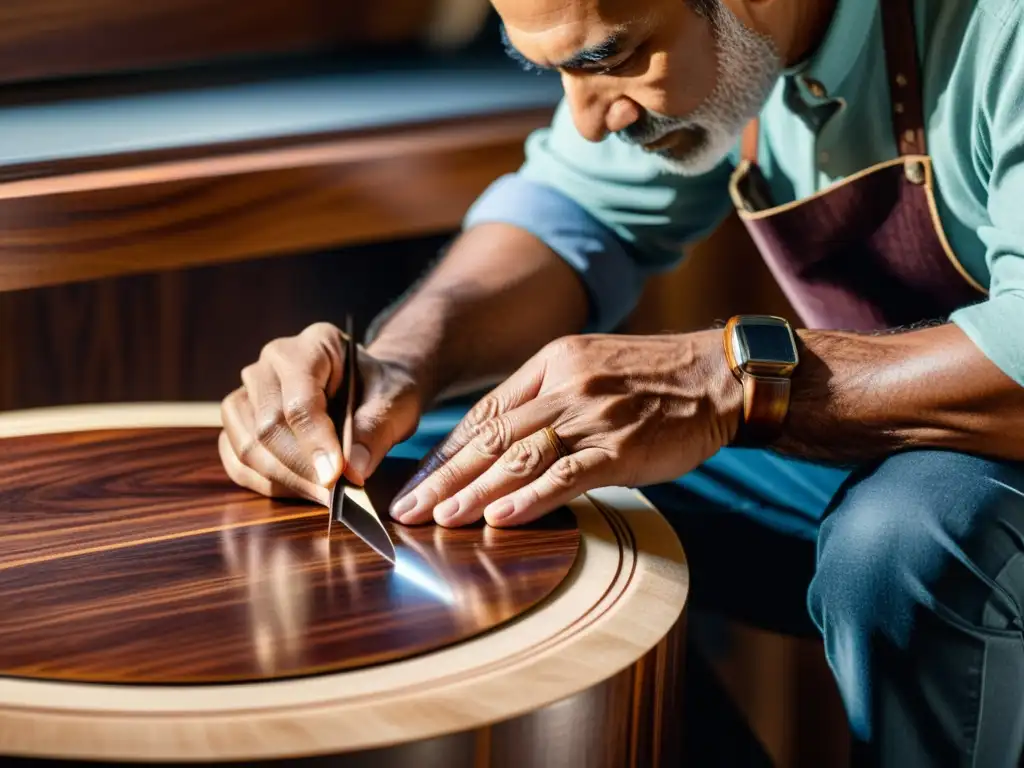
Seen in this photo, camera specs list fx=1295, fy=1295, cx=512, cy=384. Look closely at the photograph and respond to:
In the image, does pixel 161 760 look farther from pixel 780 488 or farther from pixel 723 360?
pixel 780 488

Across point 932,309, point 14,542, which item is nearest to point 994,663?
point 932,309

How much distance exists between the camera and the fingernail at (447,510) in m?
1.04

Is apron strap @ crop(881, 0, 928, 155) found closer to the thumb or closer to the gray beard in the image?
the gray beard

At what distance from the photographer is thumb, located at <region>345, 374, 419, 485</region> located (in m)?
1.10

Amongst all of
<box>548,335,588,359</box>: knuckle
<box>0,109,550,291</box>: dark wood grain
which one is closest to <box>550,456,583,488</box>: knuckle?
<box>548,335,588,359</box>: knuckle

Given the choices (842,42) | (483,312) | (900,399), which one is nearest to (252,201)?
(483,312)

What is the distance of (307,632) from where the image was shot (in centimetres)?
87

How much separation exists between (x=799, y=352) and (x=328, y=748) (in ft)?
1.89

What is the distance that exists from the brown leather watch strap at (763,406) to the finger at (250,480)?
39cm

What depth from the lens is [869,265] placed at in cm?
139

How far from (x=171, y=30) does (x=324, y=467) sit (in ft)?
3.55

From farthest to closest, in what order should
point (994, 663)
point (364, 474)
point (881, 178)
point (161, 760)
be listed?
point (881, 178) < point (364, 474) < point (994, 663) < point (161, 760)

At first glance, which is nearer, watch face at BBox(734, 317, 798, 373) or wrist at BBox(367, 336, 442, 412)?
watch face at BBox(734, 317, 798, 373)

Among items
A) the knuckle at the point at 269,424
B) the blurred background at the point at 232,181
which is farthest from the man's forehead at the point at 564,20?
the blurred background at the point at 232,181
